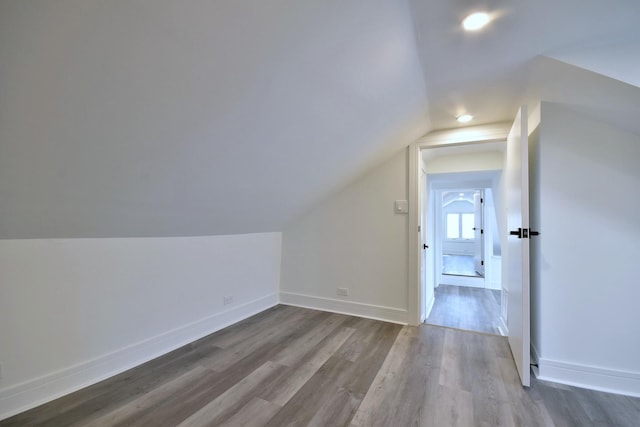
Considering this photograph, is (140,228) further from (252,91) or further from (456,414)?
(456,414)

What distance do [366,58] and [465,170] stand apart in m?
3.07

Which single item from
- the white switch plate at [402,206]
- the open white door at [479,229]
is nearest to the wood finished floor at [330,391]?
the white switch plate at [402,206]

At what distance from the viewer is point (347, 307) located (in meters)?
3.32

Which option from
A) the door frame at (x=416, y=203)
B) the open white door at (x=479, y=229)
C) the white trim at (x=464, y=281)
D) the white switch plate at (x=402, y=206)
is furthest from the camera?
the open white door at (x=479, y=229)

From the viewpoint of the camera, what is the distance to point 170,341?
2326 mm

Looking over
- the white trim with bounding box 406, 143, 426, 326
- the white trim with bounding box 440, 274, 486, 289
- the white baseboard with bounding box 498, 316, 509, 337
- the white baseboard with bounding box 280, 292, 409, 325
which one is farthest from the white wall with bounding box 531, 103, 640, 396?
the white trim with bounding box 440, 274, 486, 289

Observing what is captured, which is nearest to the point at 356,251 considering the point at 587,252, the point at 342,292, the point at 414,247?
the point at 342,292

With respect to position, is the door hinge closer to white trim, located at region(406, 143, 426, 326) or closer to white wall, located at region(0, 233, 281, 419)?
white trim, located at region(406, 143, 426, 326)

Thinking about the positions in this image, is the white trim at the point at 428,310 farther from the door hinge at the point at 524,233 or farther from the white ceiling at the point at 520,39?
the white ceiling at the point at 520,39

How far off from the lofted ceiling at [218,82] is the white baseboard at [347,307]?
183 cm

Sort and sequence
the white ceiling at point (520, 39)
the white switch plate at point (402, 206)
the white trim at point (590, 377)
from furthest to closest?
the white switch plate at point (402, 206), the white trim at point (590, 377), the white ceiling at point (520, 39)

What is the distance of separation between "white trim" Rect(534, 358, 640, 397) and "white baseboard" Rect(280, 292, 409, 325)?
1243 mm

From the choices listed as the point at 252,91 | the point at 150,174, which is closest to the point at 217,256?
the point at 150,174

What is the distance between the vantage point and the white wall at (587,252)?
1844 mm
